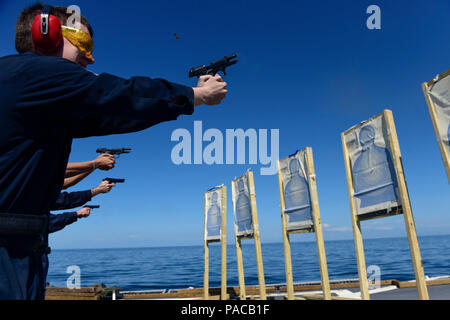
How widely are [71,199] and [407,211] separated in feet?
13.1

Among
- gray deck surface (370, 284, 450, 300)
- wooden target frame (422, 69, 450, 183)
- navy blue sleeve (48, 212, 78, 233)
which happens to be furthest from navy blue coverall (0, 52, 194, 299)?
gray deck surface (370, 284, 450, 300)

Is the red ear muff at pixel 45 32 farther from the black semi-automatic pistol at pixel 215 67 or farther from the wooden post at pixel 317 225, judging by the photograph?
the wooden post at pixel 317 225

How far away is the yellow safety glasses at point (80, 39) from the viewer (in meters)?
1.21

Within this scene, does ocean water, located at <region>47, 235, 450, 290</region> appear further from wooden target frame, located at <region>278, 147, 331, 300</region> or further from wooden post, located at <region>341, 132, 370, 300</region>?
wooden post, located at <region>341, 132, 370, 300</region>

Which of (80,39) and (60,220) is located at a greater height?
(80,39)

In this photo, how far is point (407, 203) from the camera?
3.31 metres

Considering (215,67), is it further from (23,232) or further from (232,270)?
(232,270)

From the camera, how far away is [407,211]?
130 inches

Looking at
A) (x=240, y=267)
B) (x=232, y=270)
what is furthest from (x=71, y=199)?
(x=232, y=270)

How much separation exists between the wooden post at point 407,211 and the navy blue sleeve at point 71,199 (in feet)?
12.6

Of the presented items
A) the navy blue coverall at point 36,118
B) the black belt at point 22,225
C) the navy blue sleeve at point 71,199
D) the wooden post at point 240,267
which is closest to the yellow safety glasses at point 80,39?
the navy blue coverall at point 36,118
